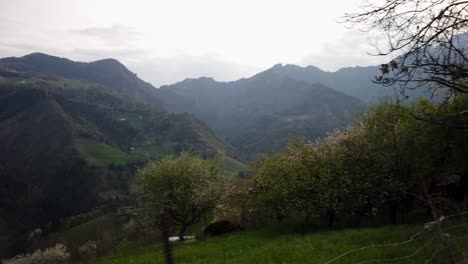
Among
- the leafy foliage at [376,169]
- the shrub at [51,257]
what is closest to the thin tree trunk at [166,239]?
the leafy foliage at [376,169]

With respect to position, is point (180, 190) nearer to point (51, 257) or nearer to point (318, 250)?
point (318, 250)

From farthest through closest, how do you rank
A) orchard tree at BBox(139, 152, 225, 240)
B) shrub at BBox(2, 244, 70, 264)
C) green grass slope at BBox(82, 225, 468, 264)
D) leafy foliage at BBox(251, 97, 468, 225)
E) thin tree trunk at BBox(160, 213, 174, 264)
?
shrub at BBox(2, 244, 70, 264)
orchard tree at BBox(139, 152, 225, 240)
leafy foliage at BBox(251, 97, 468, 225)
green grass slope at BBox(82, 225, 468, 264)
thin tree trunk at BBox(160, 213, 174, 264)

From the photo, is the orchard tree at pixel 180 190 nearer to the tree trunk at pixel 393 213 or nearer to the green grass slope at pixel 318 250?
the green grass slope at pixel 318 250

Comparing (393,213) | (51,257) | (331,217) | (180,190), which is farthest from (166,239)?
(51,257)

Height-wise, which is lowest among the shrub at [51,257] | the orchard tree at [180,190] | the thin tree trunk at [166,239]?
the shrub at [51,257]

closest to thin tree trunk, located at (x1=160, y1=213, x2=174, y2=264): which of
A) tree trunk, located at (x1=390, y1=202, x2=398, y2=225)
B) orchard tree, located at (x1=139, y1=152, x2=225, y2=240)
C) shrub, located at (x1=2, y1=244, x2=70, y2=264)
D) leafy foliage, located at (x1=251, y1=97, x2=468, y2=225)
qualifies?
leafy foliage, located at (x1=251, y1=97, x2=468, y2=225)

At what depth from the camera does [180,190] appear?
39.8m

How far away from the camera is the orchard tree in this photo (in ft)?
131

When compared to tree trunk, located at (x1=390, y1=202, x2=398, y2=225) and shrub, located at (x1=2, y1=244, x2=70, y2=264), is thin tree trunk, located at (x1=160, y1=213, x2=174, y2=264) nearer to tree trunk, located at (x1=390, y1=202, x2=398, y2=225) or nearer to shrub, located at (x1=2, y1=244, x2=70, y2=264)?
tree trunk, located at (x1=390, y1=202, x2=398, y2=225)

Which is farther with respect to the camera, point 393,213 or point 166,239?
point 393,213

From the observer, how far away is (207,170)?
1704 inches

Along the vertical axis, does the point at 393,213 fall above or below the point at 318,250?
below

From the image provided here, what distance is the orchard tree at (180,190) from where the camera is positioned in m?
39.9

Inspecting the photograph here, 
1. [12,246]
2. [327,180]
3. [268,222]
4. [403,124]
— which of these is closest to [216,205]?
[268,222]
